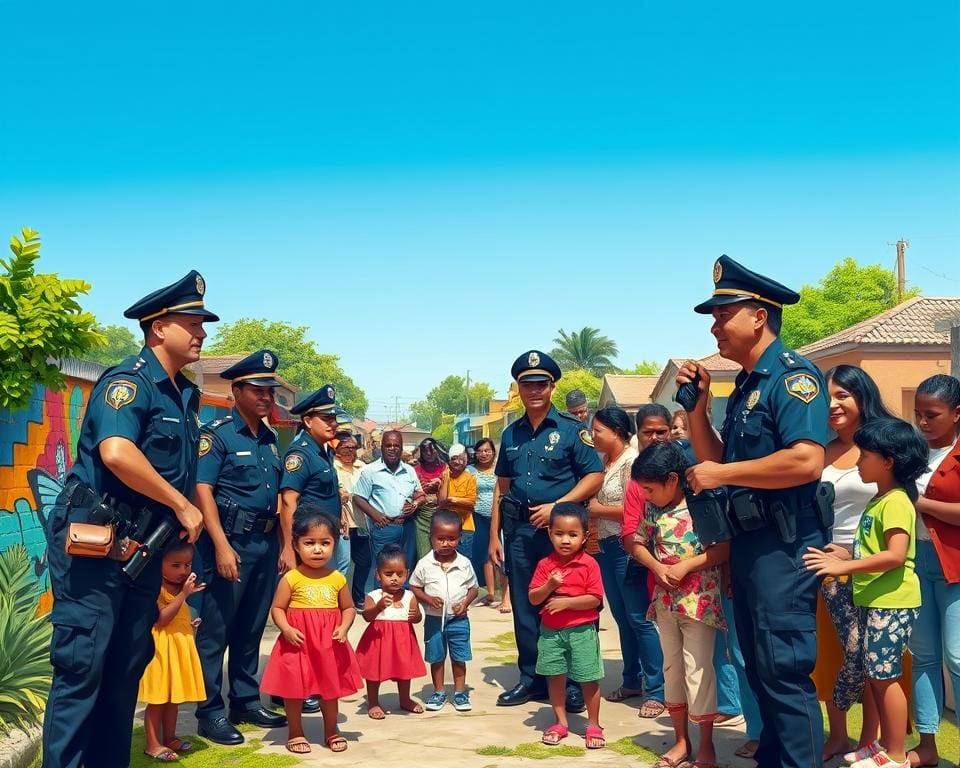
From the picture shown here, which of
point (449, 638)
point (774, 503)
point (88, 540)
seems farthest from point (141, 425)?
point (449, 638)

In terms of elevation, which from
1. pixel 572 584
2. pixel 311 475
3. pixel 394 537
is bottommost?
pixel 572 584

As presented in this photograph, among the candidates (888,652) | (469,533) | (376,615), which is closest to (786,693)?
(888,652)

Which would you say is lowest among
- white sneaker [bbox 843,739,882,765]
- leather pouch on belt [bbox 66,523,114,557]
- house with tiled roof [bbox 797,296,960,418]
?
white sneaker [bbox 843,739,882,765]

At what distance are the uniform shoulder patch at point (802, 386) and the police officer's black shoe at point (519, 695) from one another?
121 inches

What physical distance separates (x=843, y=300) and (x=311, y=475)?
49608 millimetres

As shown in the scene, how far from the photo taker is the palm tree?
66.5 metres

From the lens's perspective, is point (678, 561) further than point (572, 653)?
No

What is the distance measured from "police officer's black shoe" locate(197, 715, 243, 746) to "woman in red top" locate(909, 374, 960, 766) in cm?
354

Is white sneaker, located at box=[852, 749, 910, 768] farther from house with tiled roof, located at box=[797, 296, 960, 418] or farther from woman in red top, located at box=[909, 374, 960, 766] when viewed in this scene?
house with tiled roof, located at box=[797, 296, 960, 418]

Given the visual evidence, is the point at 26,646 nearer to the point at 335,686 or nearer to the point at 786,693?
the point at 335,686

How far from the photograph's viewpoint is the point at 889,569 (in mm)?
4102

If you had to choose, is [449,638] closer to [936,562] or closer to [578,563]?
[578,563]

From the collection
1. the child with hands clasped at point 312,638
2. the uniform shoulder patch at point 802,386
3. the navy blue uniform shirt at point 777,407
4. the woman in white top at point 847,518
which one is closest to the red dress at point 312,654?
the child with hands clasped at point 312,638

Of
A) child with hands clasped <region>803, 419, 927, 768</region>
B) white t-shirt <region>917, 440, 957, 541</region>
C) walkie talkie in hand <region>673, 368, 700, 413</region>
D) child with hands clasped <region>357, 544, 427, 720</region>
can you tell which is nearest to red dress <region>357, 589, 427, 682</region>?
child with hands clasped <region>357, 544, 427, 720</region>
